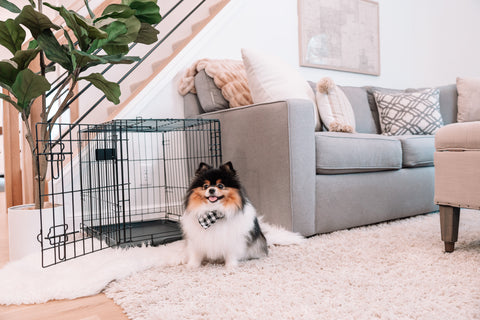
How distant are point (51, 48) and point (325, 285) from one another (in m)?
1.41

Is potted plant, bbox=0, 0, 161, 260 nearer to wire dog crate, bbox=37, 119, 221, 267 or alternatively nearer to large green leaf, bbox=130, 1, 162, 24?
large green leaf, bbox=130, 1, 162, 24

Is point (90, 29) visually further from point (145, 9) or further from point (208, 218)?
point (208, 218)

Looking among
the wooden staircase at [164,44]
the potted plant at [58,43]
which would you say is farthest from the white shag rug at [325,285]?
the wooden staircase at [164,44]

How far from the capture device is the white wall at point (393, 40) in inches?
109

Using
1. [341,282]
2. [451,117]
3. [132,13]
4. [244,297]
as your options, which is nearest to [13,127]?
[132,13]

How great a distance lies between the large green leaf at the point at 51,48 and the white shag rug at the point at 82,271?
841 millimetres

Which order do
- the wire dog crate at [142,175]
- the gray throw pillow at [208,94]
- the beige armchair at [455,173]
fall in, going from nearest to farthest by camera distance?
the beige armchair at [455,173] → the wire dog crate at [142,175] → the gray throw pillow at [208,94]

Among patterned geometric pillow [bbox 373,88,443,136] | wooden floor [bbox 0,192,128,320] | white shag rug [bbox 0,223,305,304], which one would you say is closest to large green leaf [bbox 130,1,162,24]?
white shag rug [bbox 0,223,305,304]

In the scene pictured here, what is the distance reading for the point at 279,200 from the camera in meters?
1.72

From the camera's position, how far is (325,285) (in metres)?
1.14

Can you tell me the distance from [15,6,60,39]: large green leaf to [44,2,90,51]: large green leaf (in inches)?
2.8

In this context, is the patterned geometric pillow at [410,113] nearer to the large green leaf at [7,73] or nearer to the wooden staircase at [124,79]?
the wooden staircase at [124,79]

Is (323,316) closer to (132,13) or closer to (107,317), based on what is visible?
(107,317)

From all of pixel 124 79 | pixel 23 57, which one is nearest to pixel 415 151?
pixel 23 57
